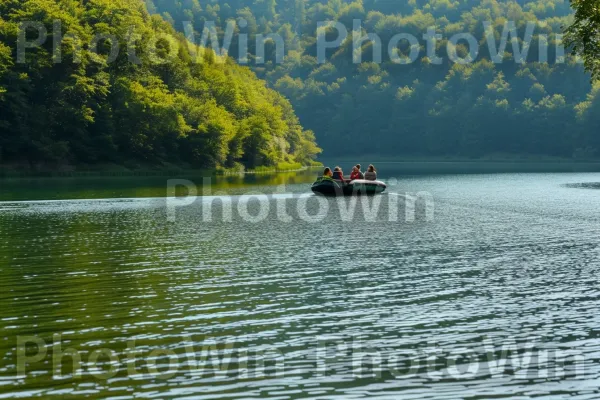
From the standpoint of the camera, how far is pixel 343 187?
64812 millimetres

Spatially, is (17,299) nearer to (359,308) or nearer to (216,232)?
(359,308)

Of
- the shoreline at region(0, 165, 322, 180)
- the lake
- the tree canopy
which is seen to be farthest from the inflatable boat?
the shoreline at region(0, 165, 322, 180)

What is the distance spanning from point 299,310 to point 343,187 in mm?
45801

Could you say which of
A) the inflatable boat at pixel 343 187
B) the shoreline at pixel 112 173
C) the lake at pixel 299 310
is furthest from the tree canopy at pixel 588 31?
the shoreline at pixel 112 173

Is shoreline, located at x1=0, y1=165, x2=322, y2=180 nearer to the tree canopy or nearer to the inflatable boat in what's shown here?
the inflatable boat

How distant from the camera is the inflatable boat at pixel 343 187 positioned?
210 feet

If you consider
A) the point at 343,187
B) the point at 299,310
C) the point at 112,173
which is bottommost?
the point at 299,310

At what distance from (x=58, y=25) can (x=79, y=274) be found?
264 feet

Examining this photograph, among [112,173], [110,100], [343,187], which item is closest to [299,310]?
[343,187]

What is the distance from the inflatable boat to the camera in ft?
210

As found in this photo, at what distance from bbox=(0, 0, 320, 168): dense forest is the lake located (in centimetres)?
5843

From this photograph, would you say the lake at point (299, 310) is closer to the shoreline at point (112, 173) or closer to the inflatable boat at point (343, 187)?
the inflatable boat at point (343, 187)

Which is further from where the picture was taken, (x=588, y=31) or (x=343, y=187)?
(x=343, y=187)

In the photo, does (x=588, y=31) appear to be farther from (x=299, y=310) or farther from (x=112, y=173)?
(x=112, y=173)
